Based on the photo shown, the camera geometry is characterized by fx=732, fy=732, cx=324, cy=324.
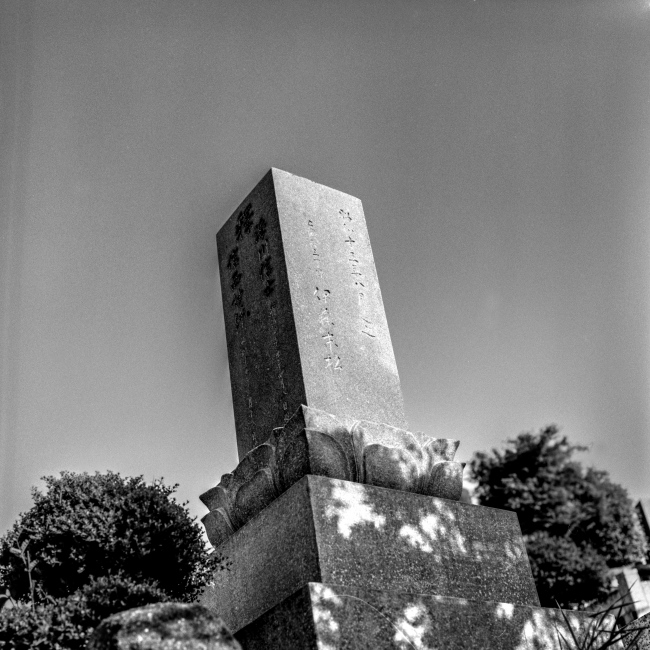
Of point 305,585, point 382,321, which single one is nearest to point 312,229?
point 382,321

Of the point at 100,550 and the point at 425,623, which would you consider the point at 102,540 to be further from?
the point at 425,623

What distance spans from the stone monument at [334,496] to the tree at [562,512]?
39.1ft

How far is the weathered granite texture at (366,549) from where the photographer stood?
139 inches

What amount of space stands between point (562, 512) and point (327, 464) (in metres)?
14.1

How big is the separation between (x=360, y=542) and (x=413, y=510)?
1.48 feet

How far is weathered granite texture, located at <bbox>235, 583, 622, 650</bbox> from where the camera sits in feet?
10.2

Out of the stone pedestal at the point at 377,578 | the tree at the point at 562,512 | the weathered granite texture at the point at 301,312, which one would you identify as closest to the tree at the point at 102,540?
the stone pedestal at the point at 377,578

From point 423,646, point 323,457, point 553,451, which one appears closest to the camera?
point 423,646

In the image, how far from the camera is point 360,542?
3.61 meters

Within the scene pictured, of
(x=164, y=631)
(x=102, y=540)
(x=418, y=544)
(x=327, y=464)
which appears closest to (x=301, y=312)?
(x=327, y=464)

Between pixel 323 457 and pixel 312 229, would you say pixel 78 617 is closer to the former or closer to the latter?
pixel 323 457

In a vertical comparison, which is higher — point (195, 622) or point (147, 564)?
point (147, 564)

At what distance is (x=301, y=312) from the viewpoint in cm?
477

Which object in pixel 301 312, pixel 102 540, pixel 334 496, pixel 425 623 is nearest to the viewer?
pixel 102 540
